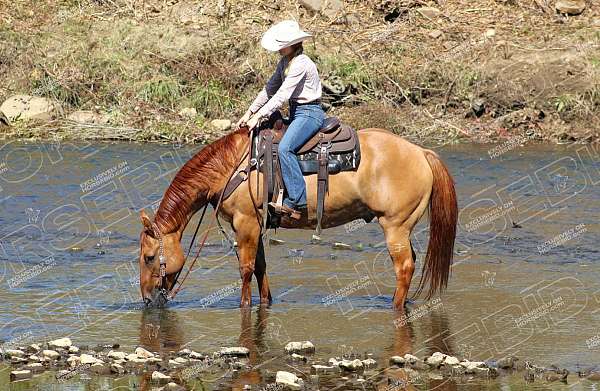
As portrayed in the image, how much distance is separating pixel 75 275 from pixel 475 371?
187 inches

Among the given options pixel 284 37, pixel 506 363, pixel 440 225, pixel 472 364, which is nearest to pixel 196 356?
pixel 472 364

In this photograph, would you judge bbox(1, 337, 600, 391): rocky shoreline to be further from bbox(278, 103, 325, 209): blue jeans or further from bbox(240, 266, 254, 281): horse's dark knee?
bbox(278, 103, 325, 209): blue jeans

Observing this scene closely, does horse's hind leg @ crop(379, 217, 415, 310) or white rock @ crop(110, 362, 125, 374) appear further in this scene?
horse's hind leg @ crop(379, 217, 415, 310)

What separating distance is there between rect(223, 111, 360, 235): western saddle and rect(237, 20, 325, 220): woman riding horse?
0.23ft

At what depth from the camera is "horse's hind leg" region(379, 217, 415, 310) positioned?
980 centimetres

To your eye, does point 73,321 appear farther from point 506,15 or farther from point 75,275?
point 506,15

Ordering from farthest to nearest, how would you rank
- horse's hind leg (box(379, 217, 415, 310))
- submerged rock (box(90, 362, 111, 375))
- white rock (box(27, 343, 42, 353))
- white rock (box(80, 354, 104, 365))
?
1. horse's hind leg (box(379, 217, 415, 310))
2. white rock (box(27, 343, 42, 353))
3. white rock (box(80, 354, 104, 365))
4. submerged rock (box(90, 362, 111, 375))

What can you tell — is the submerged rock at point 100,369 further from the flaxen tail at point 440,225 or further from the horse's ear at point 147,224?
the flaxen tail at point 440,225

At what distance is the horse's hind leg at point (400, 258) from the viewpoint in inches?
386

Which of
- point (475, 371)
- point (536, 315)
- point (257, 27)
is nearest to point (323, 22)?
point (257, 27)

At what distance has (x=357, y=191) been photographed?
9.91m

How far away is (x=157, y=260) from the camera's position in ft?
31.9

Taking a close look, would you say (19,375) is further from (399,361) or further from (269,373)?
(399,361)

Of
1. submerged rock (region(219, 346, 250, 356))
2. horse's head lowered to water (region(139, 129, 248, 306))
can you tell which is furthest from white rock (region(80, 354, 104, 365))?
horse's head lowered to water (region(139, 129, 248, 306))
